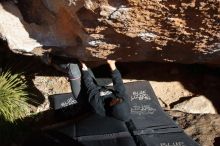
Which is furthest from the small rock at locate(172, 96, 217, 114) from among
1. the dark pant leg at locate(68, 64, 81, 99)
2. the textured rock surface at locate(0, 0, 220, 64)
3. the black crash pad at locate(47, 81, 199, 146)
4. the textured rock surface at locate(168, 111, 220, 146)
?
the dark pant leg at locate(68, 64, 81, 99)

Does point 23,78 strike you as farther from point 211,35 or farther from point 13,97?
point 211,35

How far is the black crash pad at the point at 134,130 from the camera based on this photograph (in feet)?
22.0

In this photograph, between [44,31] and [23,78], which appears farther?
[23,78]

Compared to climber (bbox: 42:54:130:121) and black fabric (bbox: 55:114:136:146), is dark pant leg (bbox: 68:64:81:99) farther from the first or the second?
black fabric (bbox: 55:114:136:146)

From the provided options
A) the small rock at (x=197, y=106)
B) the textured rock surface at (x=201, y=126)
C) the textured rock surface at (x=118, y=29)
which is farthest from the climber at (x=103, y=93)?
the small rock at (x=197, y=106)

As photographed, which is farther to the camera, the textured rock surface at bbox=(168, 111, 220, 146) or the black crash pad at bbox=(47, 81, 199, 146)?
the textured rock surface at bbox=(168, 111, 220, 146)

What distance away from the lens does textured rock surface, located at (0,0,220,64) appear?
5.24 meters

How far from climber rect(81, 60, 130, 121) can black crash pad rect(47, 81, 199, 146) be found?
21cm

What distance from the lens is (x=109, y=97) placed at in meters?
6.83

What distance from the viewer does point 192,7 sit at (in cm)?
502

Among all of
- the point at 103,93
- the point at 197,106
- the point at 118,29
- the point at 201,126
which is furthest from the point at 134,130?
the point at 118,29

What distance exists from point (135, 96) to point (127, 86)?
31 cm

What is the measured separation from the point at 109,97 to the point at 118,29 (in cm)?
143

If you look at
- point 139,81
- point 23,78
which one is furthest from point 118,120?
point 23,78
